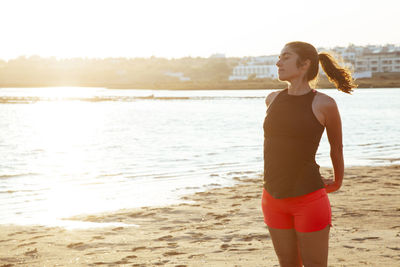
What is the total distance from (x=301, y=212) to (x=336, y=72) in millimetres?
999

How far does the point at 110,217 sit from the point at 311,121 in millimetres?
6387

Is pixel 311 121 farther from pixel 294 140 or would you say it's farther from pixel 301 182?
pixel 301 182

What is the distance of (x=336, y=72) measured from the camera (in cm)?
381

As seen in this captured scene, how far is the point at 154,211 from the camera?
969cm

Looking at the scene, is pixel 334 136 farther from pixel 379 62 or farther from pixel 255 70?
pixel 255 70

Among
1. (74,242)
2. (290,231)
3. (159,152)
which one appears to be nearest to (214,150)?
(159,152)

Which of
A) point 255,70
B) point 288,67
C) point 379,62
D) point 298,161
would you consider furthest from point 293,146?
point 255,70

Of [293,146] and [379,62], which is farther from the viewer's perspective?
[379,62]

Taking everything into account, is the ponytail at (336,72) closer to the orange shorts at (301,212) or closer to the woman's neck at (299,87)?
the woman's neck at (299,87)

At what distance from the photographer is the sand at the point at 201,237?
6.26m

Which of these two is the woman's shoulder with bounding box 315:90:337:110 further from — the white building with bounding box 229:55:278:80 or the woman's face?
the white building with bounding box 229:55:278:80

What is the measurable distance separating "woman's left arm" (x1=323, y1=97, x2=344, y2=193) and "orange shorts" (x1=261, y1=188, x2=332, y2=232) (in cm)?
19

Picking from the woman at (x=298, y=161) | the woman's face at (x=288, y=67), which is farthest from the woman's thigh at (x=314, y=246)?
the woman's face at (x=288, y=67)

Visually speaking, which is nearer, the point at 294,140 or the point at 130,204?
the point at 294,140
